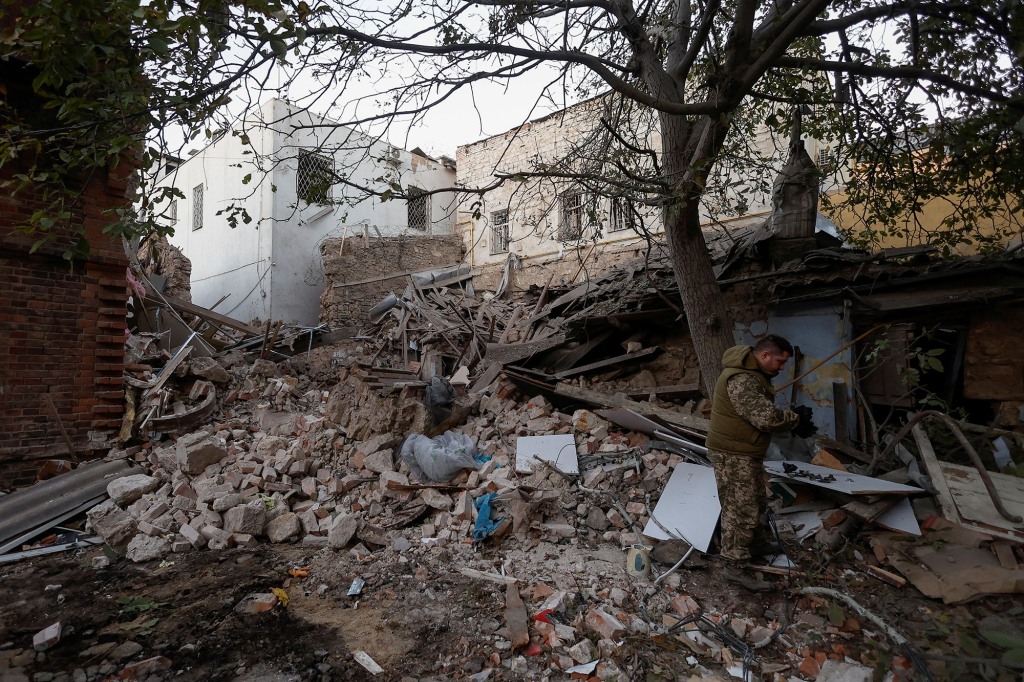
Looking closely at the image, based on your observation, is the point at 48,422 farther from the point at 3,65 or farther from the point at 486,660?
the point at 486,660

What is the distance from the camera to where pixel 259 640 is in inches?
127

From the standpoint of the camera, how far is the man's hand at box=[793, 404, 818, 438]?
20.1 ft

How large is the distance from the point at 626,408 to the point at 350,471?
3.48m

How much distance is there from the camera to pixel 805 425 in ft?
20.1

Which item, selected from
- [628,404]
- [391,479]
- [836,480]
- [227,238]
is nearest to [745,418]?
[836,480]

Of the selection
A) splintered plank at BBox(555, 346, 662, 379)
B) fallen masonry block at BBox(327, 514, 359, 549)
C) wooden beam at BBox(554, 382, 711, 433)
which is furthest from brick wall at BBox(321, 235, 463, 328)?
fallen masonry block at BBox(327, 514, 359, 549)

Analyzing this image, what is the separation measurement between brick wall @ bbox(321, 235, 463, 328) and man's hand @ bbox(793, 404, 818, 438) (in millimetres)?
10210

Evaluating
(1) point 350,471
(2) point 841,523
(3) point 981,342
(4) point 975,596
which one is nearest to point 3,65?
(1) point 350,471

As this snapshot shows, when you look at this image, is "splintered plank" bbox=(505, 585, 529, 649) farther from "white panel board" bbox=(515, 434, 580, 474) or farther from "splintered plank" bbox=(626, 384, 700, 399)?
"splintered plank" bbox=(626, 384, 700, 399)

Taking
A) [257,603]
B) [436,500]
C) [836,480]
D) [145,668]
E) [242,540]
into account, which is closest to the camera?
[145,668]

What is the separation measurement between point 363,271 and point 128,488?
1017 centimetres

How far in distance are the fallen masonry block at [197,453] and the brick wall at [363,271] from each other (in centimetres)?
699

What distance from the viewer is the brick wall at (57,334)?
17.8ft

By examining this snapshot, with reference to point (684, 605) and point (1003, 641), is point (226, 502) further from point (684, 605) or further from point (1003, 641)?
point (1003, 641)
